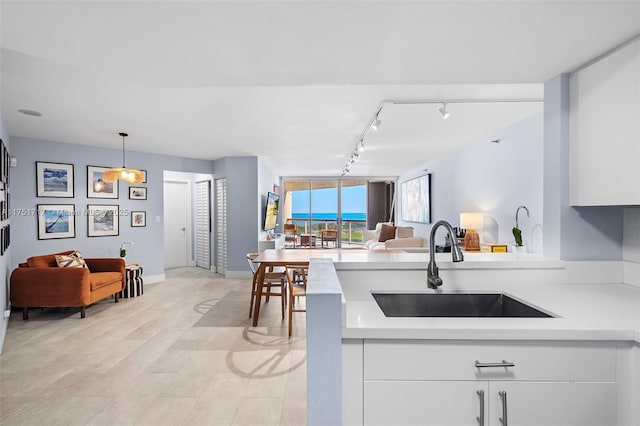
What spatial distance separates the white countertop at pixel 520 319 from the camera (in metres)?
1.08

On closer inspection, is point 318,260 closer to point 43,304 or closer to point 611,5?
point 611,5

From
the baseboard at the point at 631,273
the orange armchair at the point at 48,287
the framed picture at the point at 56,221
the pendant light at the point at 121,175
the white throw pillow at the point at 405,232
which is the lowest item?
the orange armchair at the point at 48,287

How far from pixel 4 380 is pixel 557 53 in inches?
169

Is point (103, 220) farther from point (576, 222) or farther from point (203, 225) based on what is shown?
point (576, 222)

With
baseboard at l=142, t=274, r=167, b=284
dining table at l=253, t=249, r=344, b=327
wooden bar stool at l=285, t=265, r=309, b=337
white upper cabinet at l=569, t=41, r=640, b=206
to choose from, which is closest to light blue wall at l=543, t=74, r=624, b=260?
white upper cabinet at l=569, t=41, r=640, b=206

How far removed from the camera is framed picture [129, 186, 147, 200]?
226 inches

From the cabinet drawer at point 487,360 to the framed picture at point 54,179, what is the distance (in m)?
5.58

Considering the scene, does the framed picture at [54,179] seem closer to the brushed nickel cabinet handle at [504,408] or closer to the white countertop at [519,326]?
the white countertop at [519,326]

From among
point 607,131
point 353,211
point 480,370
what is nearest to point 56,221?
point 480,370

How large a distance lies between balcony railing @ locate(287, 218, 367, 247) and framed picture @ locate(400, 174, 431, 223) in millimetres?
1748

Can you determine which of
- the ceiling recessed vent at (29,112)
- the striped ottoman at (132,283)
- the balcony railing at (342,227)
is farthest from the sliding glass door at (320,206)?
the ceiling recessed vent at (29,112)

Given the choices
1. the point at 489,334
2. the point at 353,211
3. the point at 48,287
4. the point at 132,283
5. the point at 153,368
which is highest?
the point at 353,211

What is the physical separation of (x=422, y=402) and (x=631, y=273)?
1470 mm

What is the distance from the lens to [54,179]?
484 centimetres
